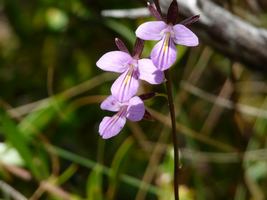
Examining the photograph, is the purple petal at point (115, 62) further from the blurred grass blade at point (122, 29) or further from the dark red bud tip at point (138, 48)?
the blurred grass blade at point (122, 29)

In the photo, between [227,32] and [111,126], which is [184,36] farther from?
[227,32]

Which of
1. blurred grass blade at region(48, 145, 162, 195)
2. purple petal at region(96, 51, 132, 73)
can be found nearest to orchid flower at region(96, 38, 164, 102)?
purple petal at region(96, 51, 132, 73)

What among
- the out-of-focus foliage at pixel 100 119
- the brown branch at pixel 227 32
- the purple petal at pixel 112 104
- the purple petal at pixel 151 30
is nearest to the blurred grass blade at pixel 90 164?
the out-of-focus foliage at pixel 100 119

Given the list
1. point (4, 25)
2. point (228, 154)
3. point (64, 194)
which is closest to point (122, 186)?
point (64, 194)

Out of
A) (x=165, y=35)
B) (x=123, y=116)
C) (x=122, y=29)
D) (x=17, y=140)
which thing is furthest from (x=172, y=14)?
(x=122, y=29)

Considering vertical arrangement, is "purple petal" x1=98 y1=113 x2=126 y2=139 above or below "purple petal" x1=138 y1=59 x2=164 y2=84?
below

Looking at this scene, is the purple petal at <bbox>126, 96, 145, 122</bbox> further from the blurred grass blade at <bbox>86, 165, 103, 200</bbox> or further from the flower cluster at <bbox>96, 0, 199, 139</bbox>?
the blurred grass blade at <bbox>86, 165, 103, 200</bbox>
